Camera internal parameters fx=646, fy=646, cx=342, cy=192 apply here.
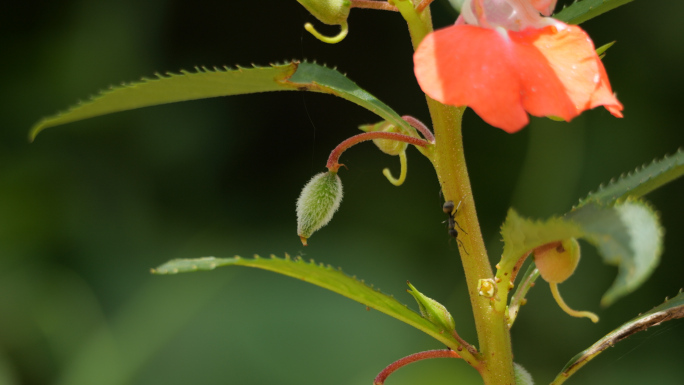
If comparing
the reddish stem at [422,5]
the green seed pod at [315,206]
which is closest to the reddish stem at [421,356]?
the green seed pod at [315,206]

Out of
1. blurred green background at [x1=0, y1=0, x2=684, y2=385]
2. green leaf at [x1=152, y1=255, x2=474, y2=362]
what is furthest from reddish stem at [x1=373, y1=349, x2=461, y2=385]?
blurred green background at [x1=0, y1=0, x2=684, y2=385]

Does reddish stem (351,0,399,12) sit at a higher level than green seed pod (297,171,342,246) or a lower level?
higher

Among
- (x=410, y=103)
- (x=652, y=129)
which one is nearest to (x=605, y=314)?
(x=652, y=129)

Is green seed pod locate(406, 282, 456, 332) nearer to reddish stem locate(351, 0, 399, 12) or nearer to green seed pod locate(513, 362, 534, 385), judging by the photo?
green seed pod locate(513, 362, 534, 385)

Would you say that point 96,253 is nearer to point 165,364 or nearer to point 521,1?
point 165,364

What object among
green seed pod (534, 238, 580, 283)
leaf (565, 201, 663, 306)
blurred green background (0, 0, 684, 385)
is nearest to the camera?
leaf (565, 201, 663, 306)

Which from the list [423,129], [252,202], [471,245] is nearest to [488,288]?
[471,245]
